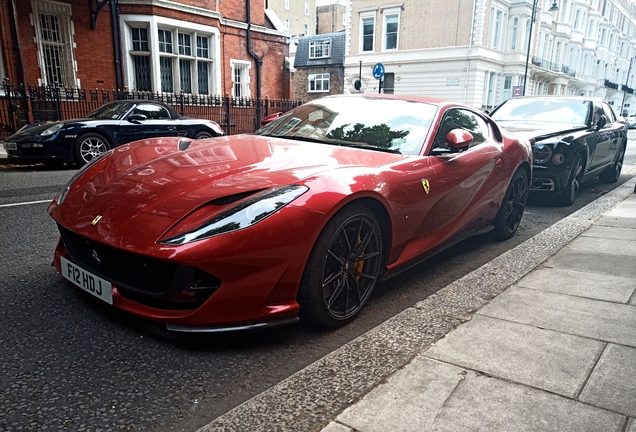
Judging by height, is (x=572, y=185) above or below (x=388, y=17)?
→ below

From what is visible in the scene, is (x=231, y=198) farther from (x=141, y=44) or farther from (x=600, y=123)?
(x=141, y=44)

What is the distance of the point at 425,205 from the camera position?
10.9 ft

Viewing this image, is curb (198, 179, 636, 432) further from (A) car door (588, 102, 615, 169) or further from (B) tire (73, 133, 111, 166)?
(B) tire (73, 133, 111, 166)

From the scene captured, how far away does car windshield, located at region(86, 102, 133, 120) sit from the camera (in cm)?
988

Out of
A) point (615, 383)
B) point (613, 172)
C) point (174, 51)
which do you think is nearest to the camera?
point (615, 383)

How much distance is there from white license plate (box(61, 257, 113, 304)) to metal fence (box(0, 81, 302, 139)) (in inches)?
486

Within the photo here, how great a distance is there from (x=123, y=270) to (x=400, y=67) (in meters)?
37.6

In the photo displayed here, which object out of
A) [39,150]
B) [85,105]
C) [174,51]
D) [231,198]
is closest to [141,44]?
[174,51]

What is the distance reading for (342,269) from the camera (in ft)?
8.87

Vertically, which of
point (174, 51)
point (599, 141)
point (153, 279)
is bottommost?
point (153, 279)

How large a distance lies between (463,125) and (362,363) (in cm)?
268

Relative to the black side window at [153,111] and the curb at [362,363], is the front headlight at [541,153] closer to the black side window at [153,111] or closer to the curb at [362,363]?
the curb at [362,363]

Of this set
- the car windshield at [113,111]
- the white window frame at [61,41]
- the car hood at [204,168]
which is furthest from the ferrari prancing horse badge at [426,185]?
the white window frame at [61,41]

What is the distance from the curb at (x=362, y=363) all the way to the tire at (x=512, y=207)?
38.4 inches
